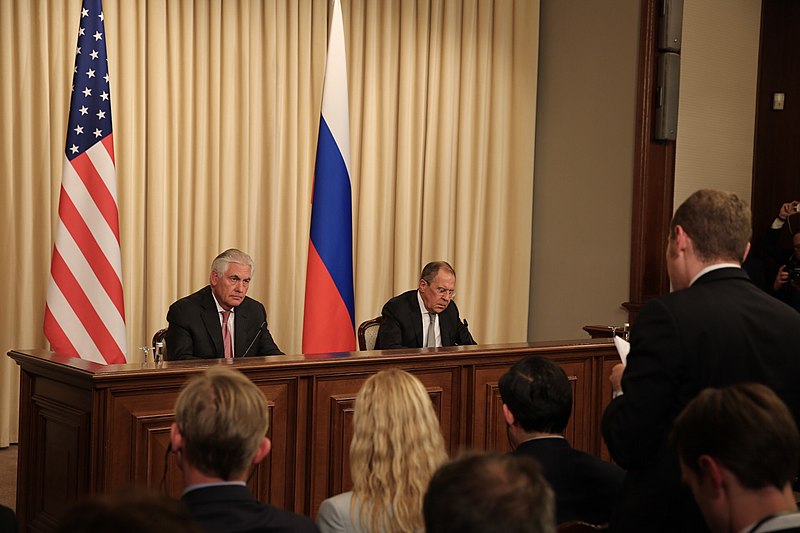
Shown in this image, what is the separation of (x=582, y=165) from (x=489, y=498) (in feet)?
22.6

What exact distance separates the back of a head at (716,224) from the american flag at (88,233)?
312 cm

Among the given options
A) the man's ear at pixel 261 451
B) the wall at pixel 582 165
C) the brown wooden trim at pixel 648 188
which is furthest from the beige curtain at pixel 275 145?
the man's ear at pixel 261 451

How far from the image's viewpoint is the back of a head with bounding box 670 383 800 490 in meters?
1.81

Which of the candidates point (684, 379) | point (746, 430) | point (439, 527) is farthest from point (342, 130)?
point (439, 527)

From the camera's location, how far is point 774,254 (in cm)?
767

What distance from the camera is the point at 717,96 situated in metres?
7.71

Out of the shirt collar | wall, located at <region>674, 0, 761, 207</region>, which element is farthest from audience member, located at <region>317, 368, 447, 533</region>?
wall, located at <region>674, 0, 761, 207</region>

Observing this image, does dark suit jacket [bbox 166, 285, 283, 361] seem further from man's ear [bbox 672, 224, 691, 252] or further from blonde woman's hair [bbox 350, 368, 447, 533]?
man's ear [bbox 672, 224, 691, 252]

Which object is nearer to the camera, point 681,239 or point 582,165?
point 681,239

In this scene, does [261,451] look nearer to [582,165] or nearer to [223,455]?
[223,455]

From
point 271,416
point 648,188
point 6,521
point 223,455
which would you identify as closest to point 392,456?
point 223,455

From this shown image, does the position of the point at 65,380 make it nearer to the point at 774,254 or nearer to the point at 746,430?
the point at 746,430

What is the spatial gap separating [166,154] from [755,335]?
505 centimetres

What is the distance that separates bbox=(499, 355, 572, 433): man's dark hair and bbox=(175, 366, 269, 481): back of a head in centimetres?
95
